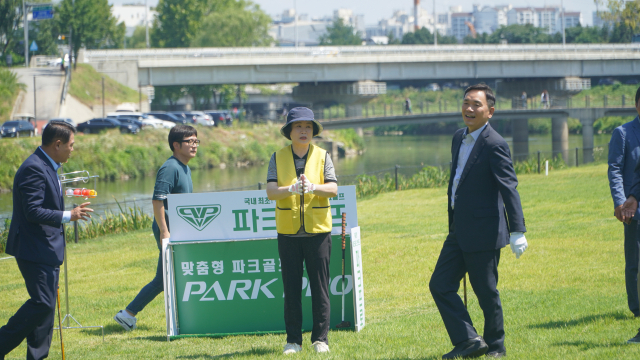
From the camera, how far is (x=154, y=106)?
83.8 m

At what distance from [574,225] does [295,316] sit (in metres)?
8.69

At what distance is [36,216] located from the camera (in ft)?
18.3

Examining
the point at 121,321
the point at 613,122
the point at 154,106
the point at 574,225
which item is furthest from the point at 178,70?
the point at 121,321

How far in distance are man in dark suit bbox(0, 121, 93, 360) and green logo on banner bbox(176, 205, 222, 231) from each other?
1309 mm

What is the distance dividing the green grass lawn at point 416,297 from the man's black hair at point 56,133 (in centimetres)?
205

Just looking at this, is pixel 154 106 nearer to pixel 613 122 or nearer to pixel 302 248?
pixel 613 122

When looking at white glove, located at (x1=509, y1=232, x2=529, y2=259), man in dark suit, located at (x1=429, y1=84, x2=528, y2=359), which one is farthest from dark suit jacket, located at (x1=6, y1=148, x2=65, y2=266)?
white glove, located at (x1=509, y1=232, x2=529, y2=259)

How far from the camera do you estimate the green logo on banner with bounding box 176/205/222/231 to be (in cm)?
699

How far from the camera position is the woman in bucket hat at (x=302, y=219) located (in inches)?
233

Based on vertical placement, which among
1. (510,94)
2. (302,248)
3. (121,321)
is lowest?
(121,321)

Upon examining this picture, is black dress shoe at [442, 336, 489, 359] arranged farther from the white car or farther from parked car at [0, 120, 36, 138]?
the white car

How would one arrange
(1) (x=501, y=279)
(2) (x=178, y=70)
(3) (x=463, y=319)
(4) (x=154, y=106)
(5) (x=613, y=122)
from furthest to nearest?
(4) (x=154, y=106) < (5) (x=613, y=122) < (2) (x=178, y=70) < (1) (x=501, y=279) < (3) (x=463, y=319)

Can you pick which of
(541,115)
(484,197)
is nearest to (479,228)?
(484,197)

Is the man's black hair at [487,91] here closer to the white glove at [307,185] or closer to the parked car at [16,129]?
the white glove at [307,185]
